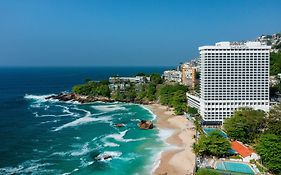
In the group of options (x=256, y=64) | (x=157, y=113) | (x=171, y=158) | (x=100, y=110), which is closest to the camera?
(x=171, y=158)

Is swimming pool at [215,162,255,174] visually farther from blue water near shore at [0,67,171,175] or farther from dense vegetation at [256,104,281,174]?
blue water near shore at [0,67,171,175]

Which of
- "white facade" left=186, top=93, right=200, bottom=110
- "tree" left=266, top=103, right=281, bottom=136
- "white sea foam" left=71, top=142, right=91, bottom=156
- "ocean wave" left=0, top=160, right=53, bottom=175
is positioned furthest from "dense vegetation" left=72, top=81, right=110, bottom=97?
"ocean wave" left=0, top=160, right=53, bottom=175

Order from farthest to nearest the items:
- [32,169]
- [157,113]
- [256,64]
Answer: [157,113] → [256,64] → [32,169]

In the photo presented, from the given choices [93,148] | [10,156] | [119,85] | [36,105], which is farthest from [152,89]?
[10,156]

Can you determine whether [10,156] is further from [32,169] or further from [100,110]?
[100,110]

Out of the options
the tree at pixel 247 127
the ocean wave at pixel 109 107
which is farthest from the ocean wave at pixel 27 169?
the ocean wave at pixel 109 107

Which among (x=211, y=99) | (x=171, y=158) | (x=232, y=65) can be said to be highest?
(x=232, y=65)

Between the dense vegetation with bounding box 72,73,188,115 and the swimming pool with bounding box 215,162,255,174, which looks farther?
the dense vegetation with bounding box 72,73,188,115
